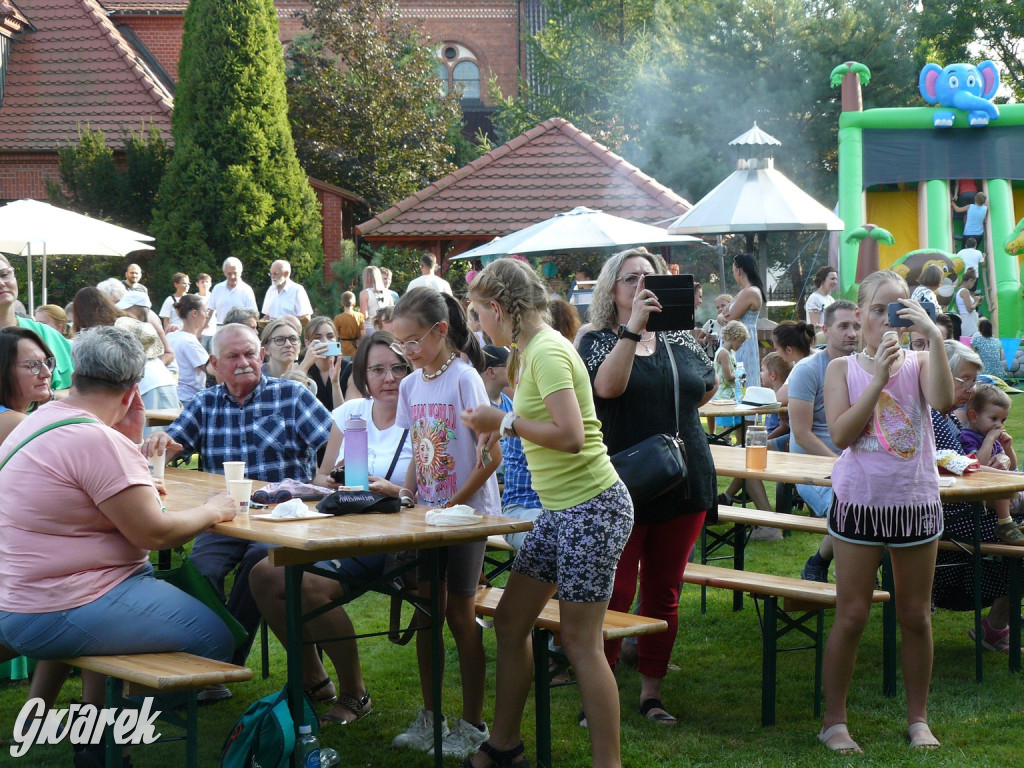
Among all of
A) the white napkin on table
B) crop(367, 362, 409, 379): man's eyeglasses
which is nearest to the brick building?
crop(367, 362, 409, 379): man's eyeglasses

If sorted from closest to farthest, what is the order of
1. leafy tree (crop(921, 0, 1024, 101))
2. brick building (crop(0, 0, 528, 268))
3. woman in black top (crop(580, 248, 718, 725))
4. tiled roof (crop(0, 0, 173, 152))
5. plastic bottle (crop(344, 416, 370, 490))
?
plastic bottle (crop(344, 416, 370, 490)), woman in black top (crop(580, 248, 718, 725)), brick building (crop(0, 0, 528, 268)), tiled roof (crop(0, 0, 173, 152)), leafy tree (crop(921, 0, 1024, 101))

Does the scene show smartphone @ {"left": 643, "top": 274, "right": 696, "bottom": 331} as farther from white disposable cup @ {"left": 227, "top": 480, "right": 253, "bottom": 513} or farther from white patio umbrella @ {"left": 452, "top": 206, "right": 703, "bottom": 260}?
white patio umbrella @ {"left": 452, "top": 206, "right": 703, "bottom": 260}

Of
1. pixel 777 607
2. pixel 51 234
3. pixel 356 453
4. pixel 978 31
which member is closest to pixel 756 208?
pixel 51 234

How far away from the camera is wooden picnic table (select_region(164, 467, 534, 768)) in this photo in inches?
147

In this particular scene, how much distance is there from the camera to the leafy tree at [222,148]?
68.6 ft

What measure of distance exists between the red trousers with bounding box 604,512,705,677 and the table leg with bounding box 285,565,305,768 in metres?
1.35

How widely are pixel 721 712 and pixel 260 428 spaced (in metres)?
2.38

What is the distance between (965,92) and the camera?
20891 millimetres

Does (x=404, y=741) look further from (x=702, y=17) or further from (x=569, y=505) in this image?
(x=702, y=17)

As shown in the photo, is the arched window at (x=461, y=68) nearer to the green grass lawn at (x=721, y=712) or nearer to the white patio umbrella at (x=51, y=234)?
the white patio umbrella at (x=51, y=234)

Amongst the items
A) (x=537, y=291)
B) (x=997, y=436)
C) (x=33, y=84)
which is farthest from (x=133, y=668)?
(x=33, y=84)

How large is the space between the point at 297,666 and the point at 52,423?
1.12 meters

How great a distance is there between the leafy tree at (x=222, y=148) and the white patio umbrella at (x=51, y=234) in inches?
297

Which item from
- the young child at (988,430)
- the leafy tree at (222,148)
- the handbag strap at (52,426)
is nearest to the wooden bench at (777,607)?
the young child at (988,430)
